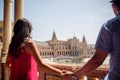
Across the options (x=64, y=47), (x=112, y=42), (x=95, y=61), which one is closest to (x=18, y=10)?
(x=95, y=61)

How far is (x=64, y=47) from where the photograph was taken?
11988cm

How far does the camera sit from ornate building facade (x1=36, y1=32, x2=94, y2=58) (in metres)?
110

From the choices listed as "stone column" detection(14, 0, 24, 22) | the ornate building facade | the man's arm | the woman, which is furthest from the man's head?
the ornate building facade

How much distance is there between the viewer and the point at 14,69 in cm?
315

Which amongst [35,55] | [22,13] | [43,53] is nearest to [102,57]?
[35,55]

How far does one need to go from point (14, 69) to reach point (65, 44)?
11835 cm

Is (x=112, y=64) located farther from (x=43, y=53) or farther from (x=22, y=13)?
(x=43, y=53)

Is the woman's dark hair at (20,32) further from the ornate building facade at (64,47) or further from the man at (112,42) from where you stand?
the ornate building facade at (64,47)

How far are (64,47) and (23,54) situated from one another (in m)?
117

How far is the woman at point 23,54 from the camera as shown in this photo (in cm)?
302

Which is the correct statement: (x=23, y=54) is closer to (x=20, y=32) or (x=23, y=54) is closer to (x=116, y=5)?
(x=20, y=32)

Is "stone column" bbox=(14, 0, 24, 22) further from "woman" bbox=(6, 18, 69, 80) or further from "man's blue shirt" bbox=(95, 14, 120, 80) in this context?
"man's blue shirt" bbox=(95, 14, 120, 80)

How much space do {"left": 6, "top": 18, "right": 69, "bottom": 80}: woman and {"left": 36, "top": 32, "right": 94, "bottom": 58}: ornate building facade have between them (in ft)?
337

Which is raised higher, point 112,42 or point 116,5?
point 116,5
